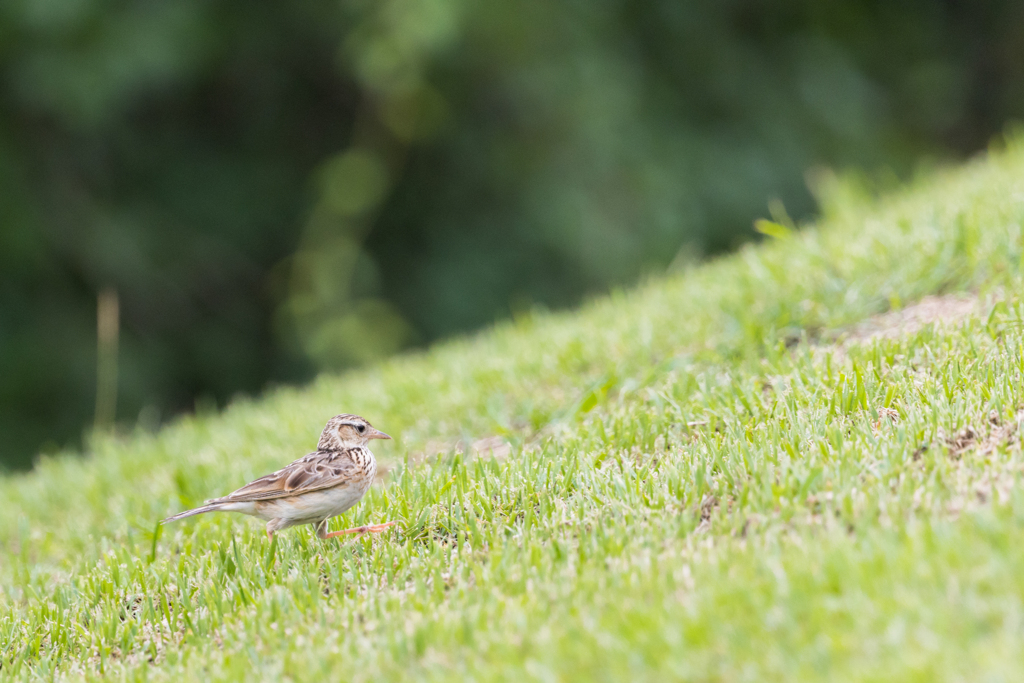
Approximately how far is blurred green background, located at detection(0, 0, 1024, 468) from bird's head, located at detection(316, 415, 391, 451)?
25.2ft

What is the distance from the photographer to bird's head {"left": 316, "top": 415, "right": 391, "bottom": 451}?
371cm

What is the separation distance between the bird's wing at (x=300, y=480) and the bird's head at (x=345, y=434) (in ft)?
0.62

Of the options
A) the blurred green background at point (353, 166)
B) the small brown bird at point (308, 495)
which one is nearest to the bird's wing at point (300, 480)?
the small brown bird at point (308, 495)

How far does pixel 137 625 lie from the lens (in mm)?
3191

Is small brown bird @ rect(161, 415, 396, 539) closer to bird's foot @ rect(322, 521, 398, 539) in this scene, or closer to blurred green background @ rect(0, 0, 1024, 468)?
bird's foot @ rect(322, 521, 398, 539)

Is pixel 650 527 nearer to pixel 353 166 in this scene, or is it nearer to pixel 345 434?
pixel 345 434

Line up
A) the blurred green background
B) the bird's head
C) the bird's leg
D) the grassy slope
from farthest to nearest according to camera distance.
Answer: the blurred green background, the bird's head, the bird's leg, the grassy slope

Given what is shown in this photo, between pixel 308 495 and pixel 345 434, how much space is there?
446mm

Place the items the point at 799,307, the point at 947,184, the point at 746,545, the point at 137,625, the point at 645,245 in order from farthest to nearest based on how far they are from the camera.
Answer: the point at 645,245 < the point at 947,184 < the point at 799,307 < the point at 137,625 < the point at 746,545

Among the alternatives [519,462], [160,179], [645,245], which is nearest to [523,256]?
[645,245]

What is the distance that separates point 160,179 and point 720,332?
9.97 metres

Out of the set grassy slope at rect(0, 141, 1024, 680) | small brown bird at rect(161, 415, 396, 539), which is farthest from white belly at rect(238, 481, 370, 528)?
grassy slope at rect(0, 141, 1024, 680)

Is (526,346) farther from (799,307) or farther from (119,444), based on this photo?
(119,444)

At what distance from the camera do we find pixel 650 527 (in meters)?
2.85
